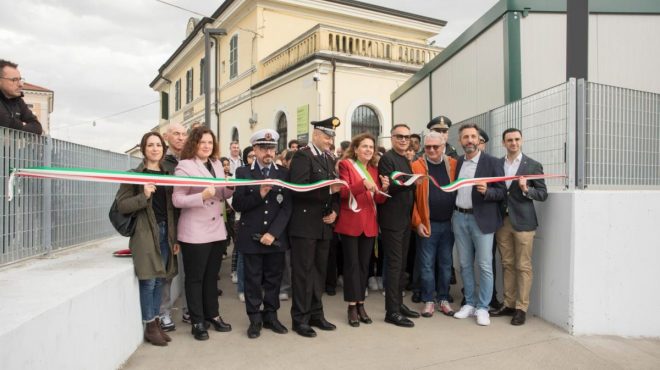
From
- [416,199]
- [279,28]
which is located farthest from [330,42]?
[416,199]

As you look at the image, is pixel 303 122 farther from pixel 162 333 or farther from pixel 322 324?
pixel 162 333

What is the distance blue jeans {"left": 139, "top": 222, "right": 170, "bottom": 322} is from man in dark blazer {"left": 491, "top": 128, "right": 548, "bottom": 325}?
337cm

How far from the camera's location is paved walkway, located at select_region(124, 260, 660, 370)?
3906 millimetres

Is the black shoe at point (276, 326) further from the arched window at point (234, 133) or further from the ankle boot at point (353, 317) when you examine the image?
the arched window at point (234, 133)

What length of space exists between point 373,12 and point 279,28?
171 inches

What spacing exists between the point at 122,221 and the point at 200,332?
1290mm

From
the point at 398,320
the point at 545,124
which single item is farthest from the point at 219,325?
the point at 545,124

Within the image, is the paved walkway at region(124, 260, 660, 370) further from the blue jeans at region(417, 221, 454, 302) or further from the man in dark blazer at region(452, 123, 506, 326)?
the blue jeans at region(417, 221, 454, 302)

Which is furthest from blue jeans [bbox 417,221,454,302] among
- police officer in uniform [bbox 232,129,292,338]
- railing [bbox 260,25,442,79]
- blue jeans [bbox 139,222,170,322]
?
railing [bbox 260,25,442,79]

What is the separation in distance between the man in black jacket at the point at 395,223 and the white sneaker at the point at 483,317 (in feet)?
2.32

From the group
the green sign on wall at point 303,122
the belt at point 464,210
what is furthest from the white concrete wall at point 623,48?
the green sign on wall at point 303,122

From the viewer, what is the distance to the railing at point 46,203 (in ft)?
12.5

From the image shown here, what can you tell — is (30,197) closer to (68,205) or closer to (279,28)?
(68,205)

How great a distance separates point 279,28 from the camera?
2080 cm
